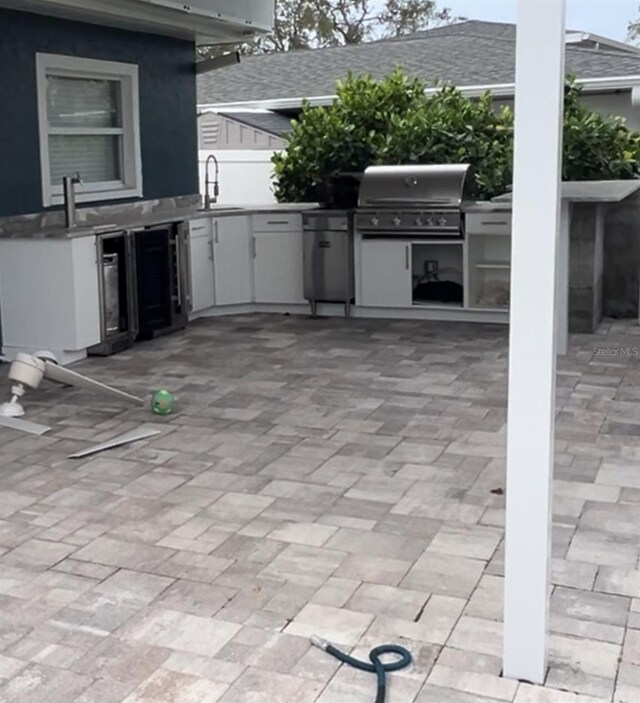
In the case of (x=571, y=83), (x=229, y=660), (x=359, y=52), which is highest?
(x=359, y=52)

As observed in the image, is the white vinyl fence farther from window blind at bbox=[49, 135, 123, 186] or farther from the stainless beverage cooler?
the stainless beverage cooler

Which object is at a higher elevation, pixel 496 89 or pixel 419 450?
pixel 496 89

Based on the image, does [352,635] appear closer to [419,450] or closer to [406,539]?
[406,539]

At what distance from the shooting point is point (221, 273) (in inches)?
316

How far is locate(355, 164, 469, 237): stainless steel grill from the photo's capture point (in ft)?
24.2

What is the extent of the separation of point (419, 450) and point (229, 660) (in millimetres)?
2000

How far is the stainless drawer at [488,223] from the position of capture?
7.23 m

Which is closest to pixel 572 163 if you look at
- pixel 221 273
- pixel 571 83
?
pixel 571 83

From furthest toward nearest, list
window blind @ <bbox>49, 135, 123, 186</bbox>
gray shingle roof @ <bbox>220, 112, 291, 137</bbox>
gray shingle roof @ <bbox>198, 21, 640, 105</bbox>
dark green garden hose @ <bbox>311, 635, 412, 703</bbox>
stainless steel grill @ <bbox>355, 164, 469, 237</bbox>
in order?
gray shingle roof @ <bbox>220, 112, 291, 137</bbox>
gray shingle roof @ <bbox>198, 21, 640, 105</bbox>
stainless steel grill @ <bbox>355, 164, 469, 237</bbox>
window blind @ <bbox>49, 135, 123, 186</bbox>
dark green garden hose @ <bbox>311, 635, 412, 703</bbox>

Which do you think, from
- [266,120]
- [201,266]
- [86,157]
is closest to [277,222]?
[201,266]

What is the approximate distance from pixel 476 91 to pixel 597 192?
467 cm

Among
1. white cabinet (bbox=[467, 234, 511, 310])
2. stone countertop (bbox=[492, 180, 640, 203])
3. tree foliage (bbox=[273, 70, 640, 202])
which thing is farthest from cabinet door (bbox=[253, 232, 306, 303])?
stone countertop (bbox=[492, 180, 640, 203])

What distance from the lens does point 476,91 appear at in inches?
429

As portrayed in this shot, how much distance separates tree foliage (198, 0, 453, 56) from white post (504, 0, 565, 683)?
20.4 metres
